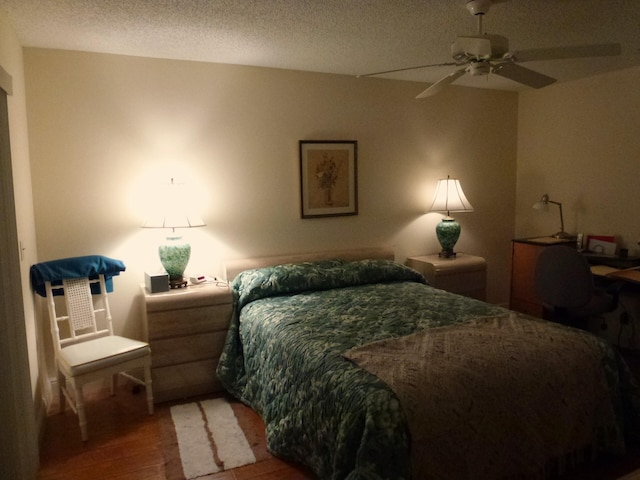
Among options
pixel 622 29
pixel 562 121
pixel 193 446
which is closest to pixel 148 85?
pixel 193 446

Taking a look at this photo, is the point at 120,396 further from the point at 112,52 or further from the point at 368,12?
the point at 368,12

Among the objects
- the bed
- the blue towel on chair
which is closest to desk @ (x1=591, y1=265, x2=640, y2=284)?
the bed

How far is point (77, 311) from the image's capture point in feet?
9.48

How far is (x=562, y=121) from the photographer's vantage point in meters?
4.22

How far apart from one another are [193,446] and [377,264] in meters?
1.84

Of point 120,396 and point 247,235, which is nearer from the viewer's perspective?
point 120,396

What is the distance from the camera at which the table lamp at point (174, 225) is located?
3.05 metres

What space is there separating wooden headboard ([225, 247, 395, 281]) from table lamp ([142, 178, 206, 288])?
406 millimetres

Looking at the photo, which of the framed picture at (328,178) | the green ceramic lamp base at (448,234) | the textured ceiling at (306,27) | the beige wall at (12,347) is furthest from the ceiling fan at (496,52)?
the beige wall at (12,347)

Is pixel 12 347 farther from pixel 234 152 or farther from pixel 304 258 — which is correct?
pixel 304 258

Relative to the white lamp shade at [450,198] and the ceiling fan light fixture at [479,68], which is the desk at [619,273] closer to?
the white lamp shade at [450,198]

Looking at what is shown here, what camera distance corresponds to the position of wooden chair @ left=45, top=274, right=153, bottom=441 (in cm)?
250

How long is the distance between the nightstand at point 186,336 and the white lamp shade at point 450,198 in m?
2.14

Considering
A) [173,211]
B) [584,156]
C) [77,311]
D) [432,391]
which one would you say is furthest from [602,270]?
[77,311]
